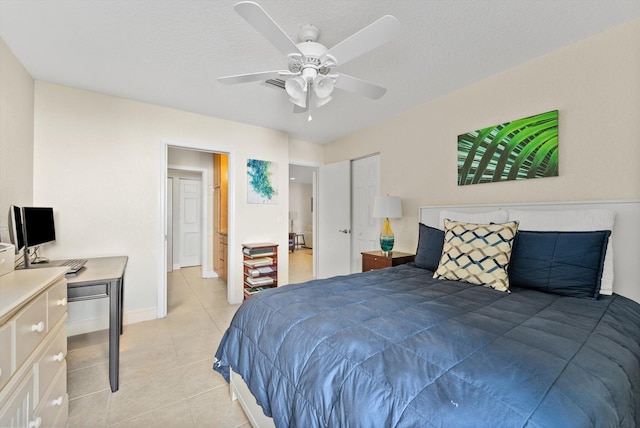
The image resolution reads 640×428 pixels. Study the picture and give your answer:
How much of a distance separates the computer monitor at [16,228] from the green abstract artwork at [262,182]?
2.17 metres

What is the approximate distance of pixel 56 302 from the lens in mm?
1322

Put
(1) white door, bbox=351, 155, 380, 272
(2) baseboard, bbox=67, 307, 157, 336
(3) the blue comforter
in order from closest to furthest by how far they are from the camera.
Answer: (3) the blue comforter, (2) baseboard, bbox=67, 307, 157, 336, (1) white door, bbox=351, 155, 380, 272

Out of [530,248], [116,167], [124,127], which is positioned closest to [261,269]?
[116,167]

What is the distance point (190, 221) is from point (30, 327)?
4959 mm

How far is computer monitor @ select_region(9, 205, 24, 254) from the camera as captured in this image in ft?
5.40

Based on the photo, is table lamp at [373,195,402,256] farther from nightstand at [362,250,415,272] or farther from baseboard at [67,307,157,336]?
baseboard at [67,307,157,336]

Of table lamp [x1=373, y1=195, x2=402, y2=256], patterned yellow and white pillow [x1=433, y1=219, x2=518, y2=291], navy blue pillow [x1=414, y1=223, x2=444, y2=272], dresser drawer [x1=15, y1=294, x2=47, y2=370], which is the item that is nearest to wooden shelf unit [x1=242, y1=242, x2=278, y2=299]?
table lamp [x1=373, y1=195, x2=402, y2=256]

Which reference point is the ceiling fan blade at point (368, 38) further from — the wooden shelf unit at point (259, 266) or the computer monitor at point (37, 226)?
the wooden shelf unit at point (259, 266)

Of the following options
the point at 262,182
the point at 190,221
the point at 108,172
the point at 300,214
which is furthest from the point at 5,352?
the point at 300,214

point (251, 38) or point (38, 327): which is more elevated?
point (251, 38)

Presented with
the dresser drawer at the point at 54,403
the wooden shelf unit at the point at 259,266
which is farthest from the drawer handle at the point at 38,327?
the wooden shelf unit at the point at 259,266

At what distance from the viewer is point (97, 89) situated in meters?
2.64

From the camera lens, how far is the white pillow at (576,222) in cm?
163

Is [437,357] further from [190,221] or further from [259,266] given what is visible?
[190,221]
